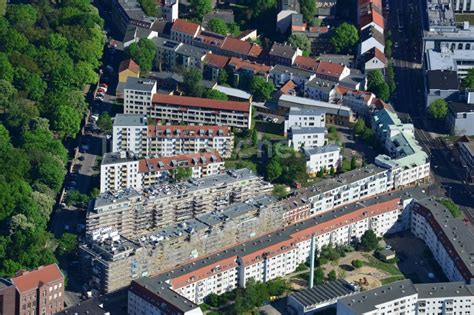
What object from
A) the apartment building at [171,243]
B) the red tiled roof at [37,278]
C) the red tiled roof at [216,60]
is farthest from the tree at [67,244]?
the red tiled roof at [216,60]

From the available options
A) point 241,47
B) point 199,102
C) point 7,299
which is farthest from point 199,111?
point 7,299

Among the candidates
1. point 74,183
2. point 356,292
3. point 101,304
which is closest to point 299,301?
point 356,292

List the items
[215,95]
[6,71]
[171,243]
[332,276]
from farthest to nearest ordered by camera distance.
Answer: [6,71] < [215,95] < [332,276] < [171,243]

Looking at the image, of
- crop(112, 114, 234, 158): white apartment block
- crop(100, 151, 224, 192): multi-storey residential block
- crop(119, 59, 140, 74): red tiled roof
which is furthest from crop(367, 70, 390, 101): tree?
crop(119, 59, 140, 74): red tiled roof

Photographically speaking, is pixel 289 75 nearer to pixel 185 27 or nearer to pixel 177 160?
pixel 185 27

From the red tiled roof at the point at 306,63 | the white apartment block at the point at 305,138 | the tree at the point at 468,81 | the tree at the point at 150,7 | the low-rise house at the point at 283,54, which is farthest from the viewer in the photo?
the tree at the point at 150,7

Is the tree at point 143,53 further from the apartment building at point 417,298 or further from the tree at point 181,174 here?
the apartment building at point 417,298

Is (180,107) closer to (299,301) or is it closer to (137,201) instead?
(137,201)
